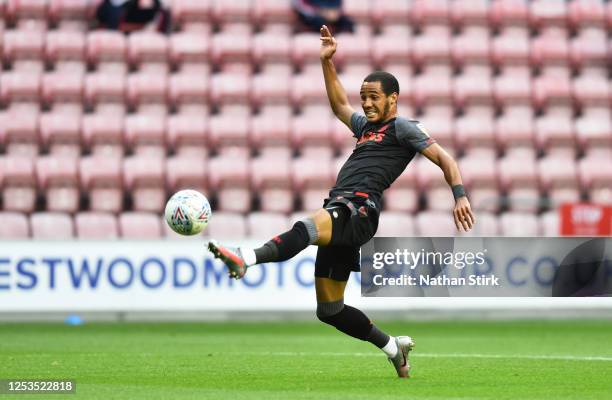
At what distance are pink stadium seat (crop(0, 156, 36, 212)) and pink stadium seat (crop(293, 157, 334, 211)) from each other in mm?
3225

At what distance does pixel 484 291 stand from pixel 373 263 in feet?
7.04

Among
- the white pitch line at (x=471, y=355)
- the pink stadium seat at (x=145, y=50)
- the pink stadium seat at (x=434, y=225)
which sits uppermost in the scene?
the pink stadium seat at (x=145, y=50)

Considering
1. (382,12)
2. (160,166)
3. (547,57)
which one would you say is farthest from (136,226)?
(547,57)

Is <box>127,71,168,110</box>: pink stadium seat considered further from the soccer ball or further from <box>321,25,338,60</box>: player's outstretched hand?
the soccer ball

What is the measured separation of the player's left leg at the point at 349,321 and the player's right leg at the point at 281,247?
0.45 metres

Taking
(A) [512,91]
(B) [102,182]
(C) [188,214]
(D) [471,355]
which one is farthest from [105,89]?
(C) [188,214]

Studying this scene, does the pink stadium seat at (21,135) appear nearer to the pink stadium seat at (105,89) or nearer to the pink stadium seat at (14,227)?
the pink stadium seat at (105,89)

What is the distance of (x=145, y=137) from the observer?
1524cm

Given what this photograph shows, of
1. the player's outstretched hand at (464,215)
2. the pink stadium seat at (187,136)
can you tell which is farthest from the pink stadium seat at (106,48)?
the player's outstretched hand at (464,215)

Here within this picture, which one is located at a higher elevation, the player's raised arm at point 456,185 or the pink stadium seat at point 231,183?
the pink stadium seat at point 231,183

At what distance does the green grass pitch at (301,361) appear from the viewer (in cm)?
616

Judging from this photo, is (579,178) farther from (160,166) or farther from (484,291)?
(160,166)

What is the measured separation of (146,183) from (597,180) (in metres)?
5.73

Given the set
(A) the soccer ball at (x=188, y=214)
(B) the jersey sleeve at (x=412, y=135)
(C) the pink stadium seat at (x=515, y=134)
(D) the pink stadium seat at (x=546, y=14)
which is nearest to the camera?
(B) the jersey sleeve at (x=412, y=135)
